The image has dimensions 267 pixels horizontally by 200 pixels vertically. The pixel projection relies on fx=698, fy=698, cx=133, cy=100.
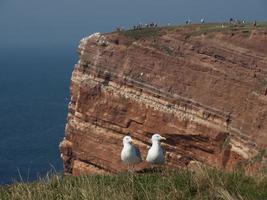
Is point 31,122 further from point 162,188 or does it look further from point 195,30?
point 162,188

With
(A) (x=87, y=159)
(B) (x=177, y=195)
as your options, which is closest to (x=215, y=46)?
(A) (x=87, y=159)

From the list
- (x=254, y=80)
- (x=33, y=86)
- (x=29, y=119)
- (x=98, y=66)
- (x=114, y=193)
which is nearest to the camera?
(x=114, y=193)

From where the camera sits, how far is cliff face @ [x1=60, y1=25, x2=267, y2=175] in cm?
3275

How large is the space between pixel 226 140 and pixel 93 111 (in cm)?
801

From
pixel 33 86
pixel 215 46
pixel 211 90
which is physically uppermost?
pixel 215 46

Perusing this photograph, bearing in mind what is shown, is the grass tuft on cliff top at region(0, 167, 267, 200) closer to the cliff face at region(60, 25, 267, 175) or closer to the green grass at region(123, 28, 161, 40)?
the cliff face at region(60, 25, 267, 175)

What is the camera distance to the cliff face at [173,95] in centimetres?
3275

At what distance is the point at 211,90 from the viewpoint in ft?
112

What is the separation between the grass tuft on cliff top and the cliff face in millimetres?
20186

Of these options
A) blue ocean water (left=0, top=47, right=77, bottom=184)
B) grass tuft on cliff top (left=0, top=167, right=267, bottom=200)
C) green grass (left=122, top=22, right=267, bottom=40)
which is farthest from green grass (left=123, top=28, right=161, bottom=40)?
grass tuft on cliff top (left=0, top=167, right=267, bottom=200)

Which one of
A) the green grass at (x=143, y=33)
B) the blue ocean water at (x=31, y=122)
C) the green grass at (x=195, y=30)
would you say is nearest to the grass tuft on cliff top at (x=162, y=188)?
the blue ocean water at (x=31, y=122)

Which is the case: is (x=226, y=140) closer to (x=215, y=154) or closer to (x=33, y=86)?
(x=215, y=154)

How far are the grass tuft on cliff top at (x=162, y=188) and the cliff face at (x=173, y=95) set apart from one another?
795 inches

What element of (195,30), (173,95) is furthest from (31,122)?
(173,95)
